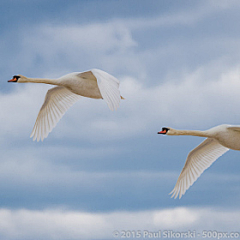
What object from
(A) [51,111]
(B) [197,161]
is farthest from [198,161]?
(A) [51,111]

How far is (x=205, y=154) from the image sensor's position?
16688mm

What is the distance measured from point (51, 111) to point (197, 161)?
5690 millimetres

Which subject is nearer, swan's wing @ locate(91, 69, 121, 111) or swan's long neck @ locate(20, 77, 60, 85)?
swan's wing @ locate(91, 69, 121, 111)

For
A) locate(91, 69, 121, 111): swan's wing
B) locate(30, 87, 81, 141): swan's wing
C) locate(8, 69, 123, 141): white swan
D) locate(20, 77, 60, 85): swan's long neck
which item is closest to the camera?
locate(91, 69, 121, 111): swan's wing

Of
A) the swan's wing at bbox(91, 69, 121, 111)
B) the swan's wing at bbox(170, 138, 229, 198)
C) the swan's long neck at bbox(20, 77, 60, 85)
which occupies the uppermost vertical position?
the swan's long neck at bbox(20, 77, 60, 85)

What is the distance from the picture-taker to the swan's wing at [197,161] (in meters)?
16.5

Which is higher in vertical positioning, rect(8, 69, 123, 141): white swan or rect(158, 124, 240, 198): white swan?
rect(8, 69, 123, 141): white swan

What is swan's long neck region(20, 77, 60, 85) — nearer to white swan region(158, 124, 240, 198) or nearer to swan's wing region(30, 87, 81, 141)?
swan's wing region(30, 87, 81, 141)

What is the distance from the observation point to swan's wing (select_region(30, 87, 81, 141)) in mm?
18250

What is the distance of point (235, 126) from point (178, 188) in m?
3.70

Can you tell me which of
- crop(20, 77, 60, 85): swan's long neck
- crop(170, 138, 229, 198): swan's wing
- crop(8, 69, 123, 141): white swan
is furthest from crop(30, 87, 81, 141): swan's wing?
crop(170, 138, 229, 198): swan's wing

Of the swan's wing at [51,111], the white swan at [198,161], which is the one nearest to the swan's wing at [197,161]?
the white swan at [198,161]

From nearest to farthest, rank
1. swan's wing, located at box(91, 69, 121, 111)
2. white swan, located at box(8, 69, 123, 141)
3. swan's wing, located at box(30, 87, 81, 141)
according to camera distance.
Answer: swan's wing, located at box(91, 69, 121, 111) < white swan, located at box(8, 69, 123, 141) < swan's wing, located at box(30, 87, 81, 141)

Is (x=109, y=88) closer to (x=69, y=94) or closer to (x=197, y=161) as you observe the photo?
(x=197, y=161)
